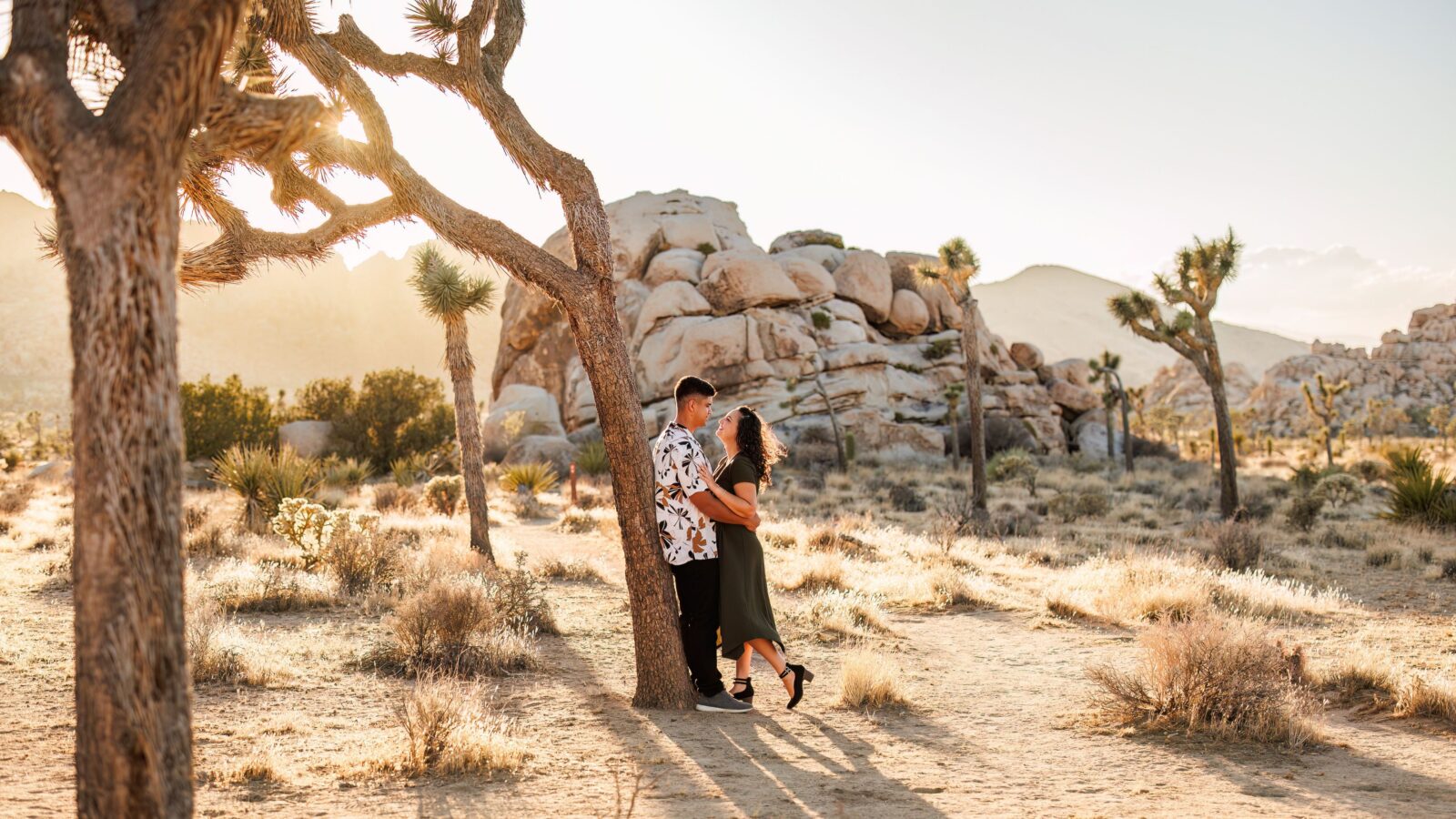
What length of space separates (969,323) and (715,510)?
19.0 meters

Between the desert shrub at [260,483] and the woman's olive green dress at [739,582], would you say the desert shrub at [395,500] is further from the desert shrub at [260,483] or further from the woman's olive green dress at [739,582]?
the woman's olive green dress at [739,582]

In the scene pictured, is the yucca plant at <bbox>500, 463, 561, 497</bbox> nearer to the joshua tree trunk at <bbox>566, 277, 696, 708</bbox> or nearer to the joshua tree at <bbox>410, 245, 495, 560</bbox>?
the joshua tree at <bbox>410, 245, 495, 560</bbox>

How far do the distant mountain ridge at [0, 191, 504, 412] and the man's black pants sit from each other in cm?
7857

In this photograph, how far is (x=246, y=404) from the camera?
4056 cm

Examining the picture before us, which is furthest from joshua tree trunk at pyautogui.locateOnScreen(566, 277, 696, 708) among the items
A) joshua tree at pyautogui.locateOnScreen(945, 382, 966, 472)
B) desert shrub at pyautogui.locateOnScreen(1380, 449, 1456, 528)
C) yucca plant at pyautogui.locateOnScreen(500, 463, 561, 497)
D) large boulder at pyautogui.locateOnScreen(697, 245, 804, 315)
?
large boulder at pyautogui.locateOnScreen(697, 245, 804, 315)

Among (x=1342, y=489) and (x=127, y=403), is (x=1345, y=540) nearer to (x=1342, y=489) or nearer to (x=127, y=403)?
(x=1342, y=489)

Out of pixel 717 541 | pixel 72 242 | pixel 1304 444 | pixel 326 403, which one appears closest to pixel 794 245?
pixel 326 403

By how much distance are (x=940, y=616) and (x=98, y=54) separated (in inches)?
382

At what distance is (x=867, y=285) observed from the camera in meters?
50.5

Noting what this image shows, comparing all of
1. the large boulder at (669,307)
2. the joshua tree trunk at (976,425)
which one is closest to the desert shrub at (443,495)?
the joshua tree trunk at (976,425)

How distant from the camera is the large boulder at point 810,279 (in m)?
48.2

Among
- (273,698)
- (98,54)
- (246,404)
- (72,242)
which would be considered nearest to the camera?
(72,242)

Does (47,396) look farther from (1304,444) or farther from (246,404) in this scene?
(1304,444)

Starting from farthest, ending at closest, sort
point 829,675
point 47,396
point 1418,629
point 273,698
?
point 47,396
point 1418,629
point 829,675
point 273,698
